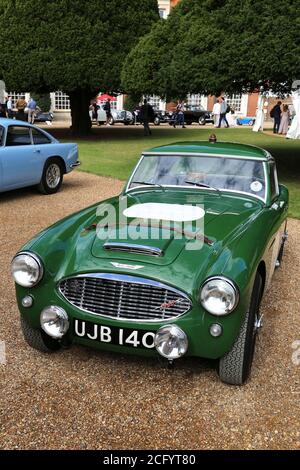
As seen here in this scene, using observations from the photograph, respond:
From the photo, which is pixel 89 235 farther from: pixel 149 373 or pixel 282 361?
pixel 282 361

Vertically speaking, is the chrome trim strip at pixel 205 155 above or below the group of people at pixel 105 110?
above

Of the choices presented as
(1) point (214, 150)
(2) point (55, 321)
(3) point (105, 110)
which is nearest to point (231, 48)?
(1) point (214, 150)

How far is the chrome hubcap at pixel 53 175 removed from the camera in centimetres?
910

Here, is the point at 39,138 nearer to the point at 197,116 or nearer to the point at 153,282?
the point at 153,282

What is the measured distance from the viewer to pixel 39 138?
28.9 feet

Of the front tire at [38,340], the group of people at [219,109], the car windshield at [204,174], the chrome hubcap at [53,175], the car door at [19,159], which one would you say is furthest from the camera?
the group of people at [219,109]

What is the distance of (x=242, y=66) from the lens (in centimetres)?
978

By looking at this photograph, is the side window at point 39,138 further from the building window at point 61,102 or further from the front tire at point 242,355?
the building window at point 61,102

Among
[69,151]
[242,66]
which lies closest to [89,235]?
[69,151]

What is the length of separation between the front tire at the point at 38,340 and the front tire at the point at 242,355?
126cm

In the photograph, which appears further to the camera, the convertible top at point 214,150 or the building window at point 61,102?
the building window at point 61,102

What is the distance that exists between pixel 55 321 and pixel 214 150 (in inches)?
93.5

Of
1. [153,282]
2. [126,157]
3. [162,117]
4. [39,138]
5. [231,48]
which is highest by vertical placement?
[231,48]

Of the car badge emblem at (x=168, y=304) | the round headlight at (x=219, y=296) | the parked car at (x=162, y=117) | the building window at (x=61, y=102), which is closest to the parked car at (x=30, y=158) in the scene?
the car badge emblem at (x=168, y=304)
